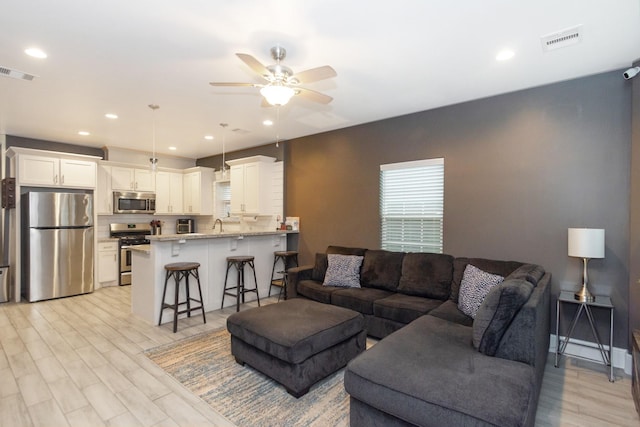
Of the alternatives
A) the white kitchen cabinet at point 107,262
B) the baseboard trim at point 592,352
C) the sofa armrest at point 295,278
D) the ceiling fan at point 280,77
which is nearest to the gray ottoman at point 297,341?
the sofa armrest at point 295,278

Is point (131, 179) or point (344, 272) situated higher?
point (131, 179)

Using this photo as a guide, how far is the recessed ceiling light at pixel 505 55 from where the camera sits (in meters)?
2.62

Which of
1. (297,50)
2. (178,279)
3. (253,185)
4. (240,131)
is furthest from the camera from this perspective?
(253,185)

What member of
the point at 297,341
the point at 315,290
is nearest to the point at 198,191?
the point at 315,290

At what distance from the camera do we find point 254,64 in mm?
2250

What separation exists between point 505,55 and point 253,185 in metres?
4.26

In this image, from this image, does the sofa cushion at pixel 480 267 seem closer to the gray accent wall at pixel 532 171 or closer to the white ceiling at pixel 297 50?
the gray accent wall at pixel 532 171

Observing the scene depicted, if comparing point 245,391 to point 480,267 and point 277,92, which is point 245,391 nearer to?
point 277,92

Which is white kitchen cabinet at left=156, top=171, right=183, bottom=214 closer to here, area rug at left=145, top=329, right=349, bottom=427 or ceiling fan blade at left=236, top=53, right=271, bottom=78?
area rug at left=145, top=329, right=349, bottom=427

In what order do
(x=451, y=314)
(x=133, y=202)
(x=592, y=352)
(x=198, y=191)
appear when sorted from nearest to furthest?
(x=451, y=314), (x=592, y=352), (x=133, y=202), (x=198, y=191)

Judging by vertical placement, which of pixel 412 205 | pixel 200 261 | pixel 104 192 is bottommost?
pixel 200 261

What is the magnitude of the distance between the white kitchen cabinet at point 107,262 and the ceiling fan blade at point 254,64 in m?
5.25

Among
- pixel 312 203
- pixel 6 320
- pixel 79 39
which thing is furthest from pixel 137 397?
pixel 312 203

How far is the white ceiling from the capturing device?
2.10 metres
